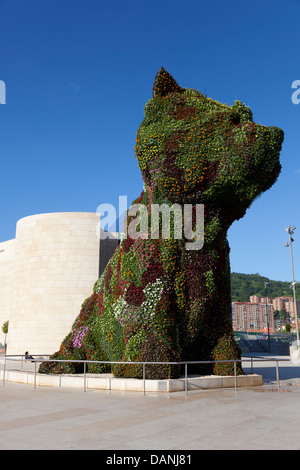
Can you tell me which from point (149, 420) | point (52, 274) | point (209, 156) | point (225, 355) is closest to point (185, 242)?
point (209, 156)

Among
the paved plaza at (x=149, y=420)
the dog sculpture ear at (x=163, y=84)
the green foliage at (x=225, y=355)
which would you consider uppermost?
the dog sculpture ear at (x=163, y=84)

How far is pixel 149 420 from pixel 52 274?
27130 mm

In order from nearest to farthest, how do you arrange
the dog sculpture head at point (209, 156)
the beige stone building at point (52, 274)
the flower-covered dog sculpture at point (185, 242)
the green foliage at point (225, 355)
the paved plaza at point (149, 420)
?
the paved plaza at point (149, 420) < the flower-covered dog sculpture at point (185, 242) < the dog sculpture head at point (209, 156) < the green foliage at point (225, 355) < the beige stone building at point (52, 274)

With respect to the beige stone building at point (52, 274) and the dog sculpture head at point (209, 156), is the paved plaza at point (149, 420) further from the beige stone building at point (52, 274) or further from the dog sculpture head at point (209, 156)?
the beige stone building at point (52, 274)

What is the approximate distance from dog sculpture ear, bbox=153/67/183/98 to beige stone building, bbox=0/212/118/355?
2233cm

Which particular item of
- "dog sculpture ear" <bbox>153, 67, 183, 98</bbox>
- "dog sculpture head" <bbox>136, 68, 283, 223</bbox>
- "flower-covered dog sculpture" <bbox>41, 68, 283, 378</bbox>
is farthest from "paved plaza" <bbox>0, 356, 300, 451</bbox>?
"dog sculpture ear" <bbox>153, 67, 183, 98</bbox>

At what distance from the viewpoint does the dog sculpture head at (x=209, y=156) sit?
10.6 metres

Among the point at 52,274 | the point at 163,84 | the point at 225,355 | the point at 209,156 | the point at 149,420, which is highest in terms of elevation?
the point at 163,84

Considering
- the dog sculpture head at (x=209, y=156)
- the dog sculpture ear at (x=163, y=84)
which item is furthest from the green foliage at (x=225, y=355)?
the dog sculpture ear at (x=163, y=84)

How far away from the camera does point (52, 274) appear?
107 feet

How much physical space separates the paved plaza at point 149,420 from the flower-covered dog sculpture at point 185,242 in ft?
4.47

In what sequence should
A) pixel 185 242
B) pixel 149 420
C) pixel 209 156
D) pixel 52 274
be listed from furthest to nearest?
1. pixel 52 274
2. pixel 185 242
3. pixel 209 156
4. pixel 149 420

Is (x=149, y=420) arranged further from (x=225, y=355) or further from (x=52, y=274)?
(x=52, y=274)
